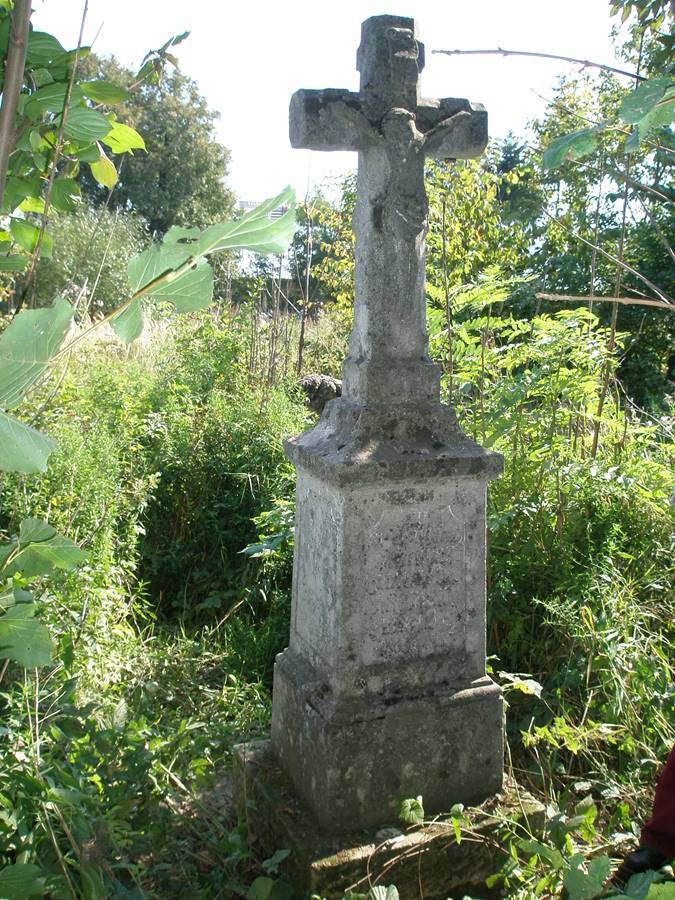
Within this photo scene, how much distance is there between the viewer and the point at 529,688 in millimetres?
2781

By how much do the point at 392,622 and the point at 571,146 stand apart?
1811 mm

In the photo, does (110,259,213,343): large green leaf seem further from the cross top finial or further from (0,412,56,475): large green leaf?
the cross top finial

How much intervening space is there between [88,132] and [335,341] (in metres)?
8.24

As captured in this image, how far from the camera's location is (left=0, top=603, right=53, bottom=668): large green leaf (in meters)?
0.86

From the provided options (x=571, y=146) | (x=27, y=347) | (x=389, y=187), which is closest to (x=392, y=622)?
(x=389, y=187)

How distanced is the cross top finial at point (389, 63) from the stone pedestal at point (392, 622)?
96 cm

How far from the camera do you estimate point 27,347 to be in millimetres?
599

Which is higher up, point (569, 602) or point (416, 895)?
point (569, 602)

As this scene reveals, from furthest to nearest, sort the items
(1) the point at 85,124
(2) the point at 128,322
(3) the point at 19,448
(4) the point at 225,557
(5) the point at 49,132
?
(4) the point at 225,557
(5) the point at 49,132
(1) the point at 85,124
(2) the point at 128,322
(3) the point at 19,448

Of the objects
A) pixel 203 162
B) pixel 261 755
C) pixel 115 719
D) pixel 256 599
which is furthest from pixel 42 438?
pixel 203 162

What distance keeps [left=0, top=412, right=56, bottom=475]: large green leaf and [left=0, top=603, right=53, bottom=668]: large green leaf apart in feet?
1.10

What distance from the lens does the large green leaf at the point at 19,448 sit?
59cm

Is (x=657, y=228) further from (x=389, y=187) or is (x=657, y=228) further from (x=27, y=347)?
(x=27, y=347)

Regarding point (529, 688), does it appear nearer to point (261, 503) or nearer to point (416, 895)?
point (416, 895)
